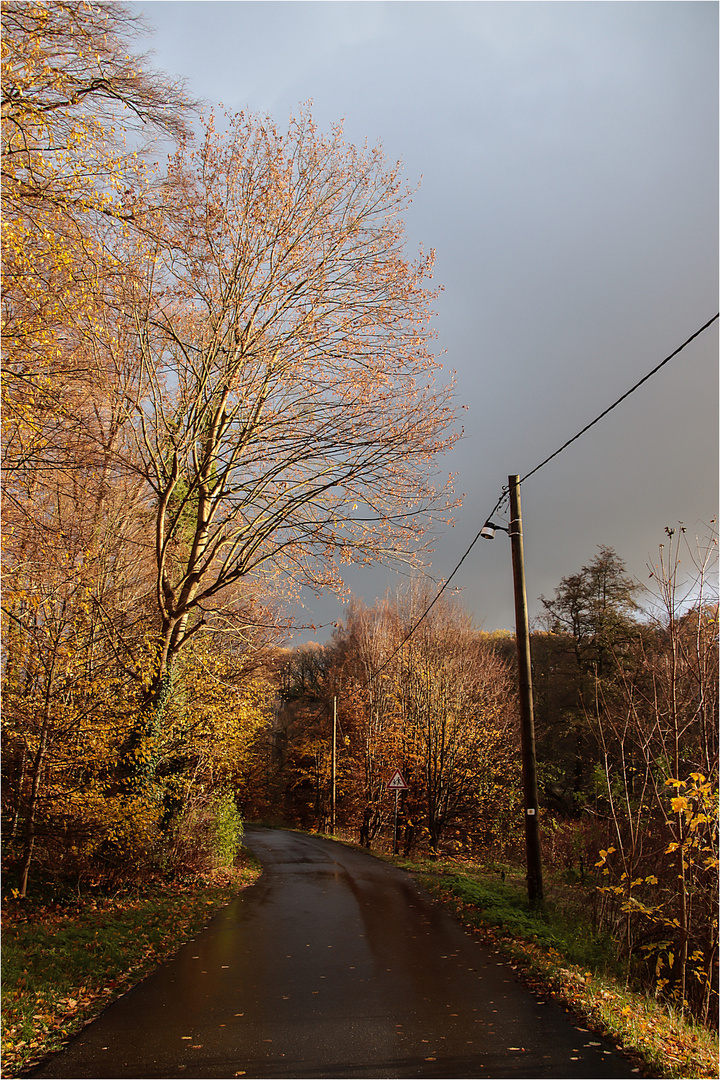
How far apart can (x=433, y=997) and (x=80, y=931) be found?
176 inches

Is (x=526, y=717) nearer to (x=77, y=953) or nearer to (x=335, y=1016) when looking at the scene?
(x=335, y=1016)

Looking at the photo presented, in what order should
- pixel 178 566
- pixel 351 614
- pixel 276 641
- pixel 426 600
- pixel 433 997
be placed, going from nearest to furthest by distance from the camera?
pixel 433 997 < pixel 276 641 < pixel 178 566 < pixel 426 600 < pixel 351 614

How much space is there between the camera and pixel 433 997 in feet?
20.0

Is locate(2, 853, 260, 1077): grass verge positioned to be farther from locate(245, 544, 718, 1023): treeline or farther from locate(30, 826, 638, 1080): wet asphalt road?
locate(245, 544, 718, 1023): treeline

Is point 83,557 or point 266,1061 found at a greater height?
point 83,557

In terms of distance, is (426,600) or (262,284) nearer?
(262,284)

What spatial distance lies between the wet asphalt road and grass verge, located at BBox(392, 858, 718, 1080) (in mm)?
216

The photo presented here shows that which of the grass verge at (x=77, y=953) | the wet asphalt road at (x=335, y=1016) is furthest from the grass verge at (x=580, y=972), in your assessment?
the grass verge at (x=77, y=953)

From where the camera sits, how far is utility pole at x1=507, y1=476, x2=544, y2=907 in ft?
34.9

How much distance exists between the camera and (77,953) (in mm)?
7043

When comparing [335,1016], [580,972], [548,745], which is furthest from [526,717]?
[548,745]

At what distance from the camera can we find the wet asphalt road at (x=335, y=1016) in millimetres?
4586

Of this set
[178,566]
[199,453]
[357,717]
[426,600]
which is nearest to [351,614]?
[357,717]

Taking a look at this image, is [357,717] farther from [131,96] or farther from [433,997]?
[131,96]
